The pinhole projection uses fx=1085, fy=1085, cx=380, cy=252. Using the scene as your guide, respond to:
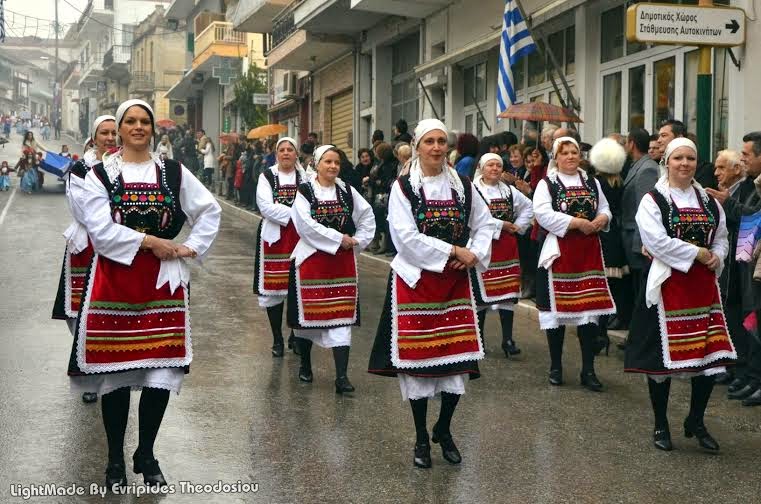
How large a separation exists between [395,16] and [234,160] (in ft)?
23.6

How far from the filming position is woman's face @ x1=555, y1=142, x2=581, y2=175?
830 cm

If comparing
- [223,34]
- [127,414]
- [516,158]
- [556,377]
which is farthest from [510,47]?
[223,34]

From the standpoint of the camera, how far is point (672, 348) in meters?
6.47

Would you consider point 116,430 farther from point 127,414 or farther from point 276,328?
point 276,328

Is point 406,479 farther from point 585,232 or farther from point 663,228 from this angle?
point 585,232

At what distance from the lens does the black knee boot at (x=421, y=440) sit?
5972 millimetres

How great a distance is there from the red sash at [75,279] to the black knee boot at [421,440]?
2887 mm

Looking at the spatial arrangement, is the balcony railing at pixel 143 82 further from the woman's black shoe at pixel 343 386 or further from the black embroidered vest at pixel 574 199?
the woman's black shoe at pixel 343 386

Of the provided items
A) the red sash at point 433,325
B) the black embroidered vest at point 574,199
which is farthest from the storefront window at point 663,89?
the red sash at point 433,325

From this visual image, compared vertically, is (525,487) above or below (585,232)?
below

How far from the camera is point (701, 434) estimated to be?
6.55 metres

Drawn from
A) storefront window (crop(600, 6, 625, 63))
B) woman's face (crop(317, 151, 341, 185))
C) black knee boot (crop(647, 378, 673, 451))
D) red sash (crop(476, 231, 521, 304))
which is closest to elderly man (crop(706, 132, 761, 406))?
black knee boot (crop(647, 378, 673, 451))

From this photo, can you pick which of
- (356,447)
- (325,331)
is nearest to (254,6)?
(325,331)

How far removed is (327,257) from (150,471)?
3.03m
